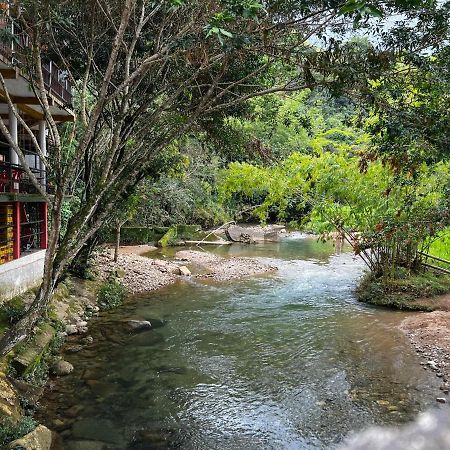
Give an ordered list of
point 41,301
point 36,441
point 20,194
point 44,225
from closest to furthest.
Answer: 1. point 36,441
2. point 41,301
3. point 20,194
4. point 44,225

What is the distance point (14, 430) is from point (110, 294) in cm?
804

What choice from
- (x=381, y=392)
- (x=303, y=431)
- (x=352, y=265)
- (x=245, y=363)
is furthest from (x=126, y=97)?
(x=352, y=265)

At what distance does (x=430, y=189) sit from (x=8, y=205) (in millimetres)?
10985

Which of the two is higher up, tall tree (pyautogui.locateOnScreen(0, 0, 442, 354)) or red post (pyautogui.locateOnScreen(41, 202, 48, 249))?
tall tree (pyautogui.locateOnScreen(0, 0, 442, 354))

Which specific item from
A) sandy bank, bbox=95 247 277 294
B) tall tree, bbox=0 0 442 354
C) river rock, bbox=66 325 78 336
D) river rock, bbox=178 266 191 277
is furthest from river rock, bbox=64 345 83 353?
river rock, bbox=178 266 191 277

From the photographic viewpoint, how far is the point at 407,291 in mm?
13625

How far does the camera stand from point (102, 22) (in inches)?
352

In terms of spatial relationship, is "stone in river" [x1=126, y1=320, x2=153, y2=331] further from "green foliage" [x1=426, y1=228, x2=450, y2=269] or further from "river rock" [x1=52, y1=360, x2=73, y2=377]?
"green foliage" [x1=426, y1=228, x2=450, y2=269]

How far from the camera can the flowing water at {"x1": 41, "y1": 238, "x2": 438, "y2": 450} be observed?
6.48 m

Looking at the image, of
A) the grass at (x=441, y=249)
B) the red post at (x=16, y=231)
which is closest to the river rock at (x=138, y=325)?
the red post at (x=16, y=231)

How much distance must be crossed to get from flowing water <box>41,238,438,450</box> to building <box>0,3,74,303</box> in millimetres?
2119

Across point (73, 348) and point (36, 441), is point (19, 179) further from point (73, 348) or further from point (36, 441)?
point (36, 441)

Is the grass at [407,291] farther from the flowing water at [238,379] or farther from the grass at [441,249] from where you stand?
the grass at [441,249]

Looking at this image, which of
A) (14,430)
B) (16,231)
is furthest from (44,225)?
(14,430)
